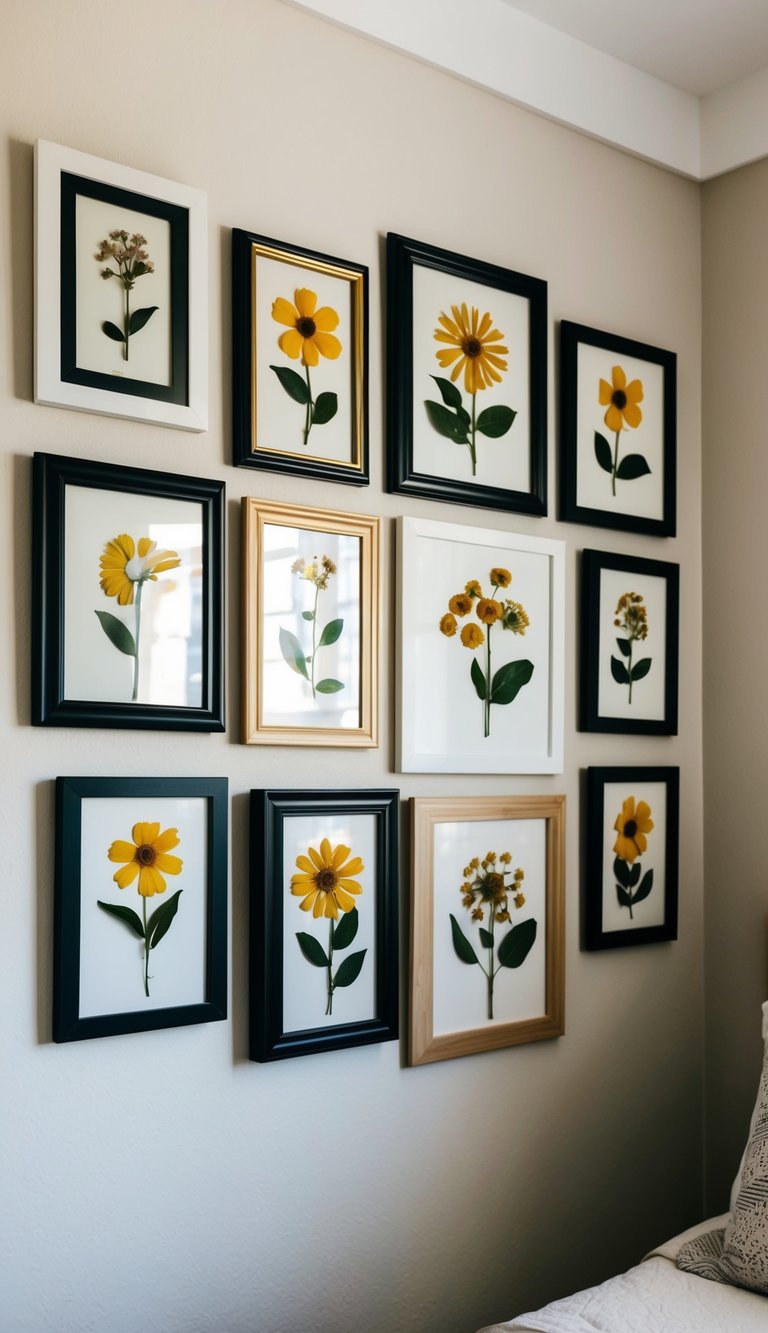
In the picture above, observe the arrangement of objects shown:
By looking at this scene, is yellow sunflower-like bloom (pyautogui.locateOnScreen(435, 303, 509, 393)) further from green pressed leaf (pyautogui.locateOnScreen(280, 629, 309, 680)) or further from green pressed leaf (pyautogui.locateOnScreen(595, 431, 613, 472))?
green pressed leaf (pyautogui.locateOnScreen(280, 629, 309, 680))

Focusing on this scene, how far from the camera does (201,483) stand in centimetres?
185

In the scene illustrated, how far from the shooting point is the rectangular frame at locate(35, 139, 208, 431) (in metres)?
1.70

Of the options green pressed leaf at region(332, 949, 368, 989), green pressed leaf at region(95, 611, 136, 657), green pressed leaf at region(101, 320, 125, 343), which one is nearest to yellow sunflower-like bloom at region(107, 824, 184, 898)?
green pressed leaf at region(95, 611, 136, 657)

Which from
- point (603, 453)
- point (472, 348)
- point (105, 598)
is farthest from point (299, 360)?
point (603, 453)

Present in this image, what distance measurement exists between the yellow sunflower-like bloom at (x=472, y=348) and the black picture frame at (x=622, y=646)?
41cm

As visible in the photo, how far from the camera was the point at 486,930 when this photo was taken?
2230 mm

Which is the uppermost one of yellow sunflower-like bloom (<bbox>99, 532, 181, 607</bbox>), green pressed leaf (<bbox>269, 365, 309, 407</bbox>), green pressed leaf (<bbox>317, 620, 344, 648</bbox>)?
green pressed leaf (<bbox>269, 365, 309, 407</bbox>)

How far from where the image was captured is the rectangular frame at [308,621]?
191 cm

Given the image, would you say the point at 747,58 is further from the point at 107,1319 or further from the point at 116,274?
the point at 107,1319

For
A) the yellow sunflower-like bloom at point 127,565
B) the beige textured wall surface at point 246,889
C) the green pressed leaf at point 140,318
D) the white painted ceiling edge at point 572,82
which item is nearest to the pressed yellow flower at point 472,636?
the beige textured wall surface at point 246,889

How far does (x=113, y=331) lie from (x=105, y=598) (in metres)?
0.38

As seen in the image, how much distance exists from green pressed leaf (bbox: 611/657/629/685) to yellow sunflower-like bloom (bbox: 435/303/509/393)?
24.1 inches

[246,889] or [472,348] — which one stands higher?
[472,348]

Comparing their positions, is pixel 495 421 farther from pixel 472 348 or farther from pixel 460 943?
pixel 460 943
